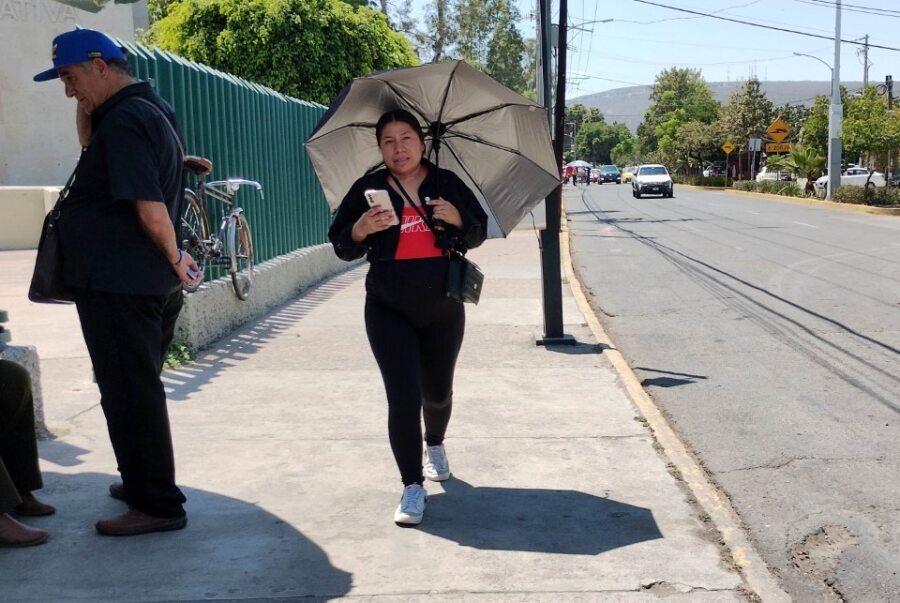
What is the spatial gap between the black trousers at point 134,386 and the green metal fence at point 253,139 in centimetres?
272

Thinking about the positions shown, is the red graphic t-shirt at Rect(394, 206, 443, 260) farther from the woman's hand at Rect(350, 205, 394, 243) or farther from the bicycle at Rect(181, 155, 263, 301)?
the bicycle at Rect(181, 155, 263, 301)

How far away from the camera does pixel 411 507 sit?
4.38m

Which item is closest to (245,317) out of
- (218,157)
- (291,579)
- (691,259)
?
(218,157)

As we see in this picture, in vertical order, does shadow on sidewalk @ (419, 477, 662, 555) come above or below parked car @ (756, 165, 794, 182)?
below

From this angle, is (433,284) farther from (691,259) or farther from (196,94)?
(691,259)

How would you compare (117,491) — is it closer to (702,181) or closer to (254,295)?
(254,295)

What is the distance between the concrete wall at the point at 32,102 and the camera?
759 inches

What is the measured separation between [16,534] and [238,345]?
15.1 feet

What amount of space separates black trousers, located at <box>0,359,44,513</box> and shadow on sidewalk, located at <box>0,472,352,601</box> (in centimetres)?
20

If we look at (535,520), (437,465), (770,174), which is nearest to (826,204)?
(437,465)

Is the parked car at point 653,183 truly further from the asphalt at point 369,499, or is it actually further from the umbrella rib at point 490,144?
the umbrella rib at point 490,144

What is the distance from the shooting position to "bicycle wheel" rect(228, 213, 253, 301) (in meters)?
8.88

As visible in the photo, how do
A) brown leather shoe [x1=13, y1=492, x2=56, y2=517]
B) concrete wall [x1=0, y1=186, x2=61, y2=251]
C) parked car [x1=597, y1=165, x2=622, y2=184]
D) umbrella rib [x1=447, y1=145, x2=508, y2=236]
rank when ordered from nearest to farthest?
brown leather shoe [x1=13, y1=492, x2=56, y2=517], umbrella rib [x1=447, y1=145, x2=508, y2=236], concrete wall [x1=0, y1=186, x2=61, y2=251], parked car [x1=597, y1=165, x2=622, y2=184]

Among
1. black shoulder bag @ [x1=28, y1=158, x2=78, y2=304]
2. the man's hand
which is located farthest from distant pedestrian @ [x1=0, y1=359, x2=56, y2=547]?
the man's hand
